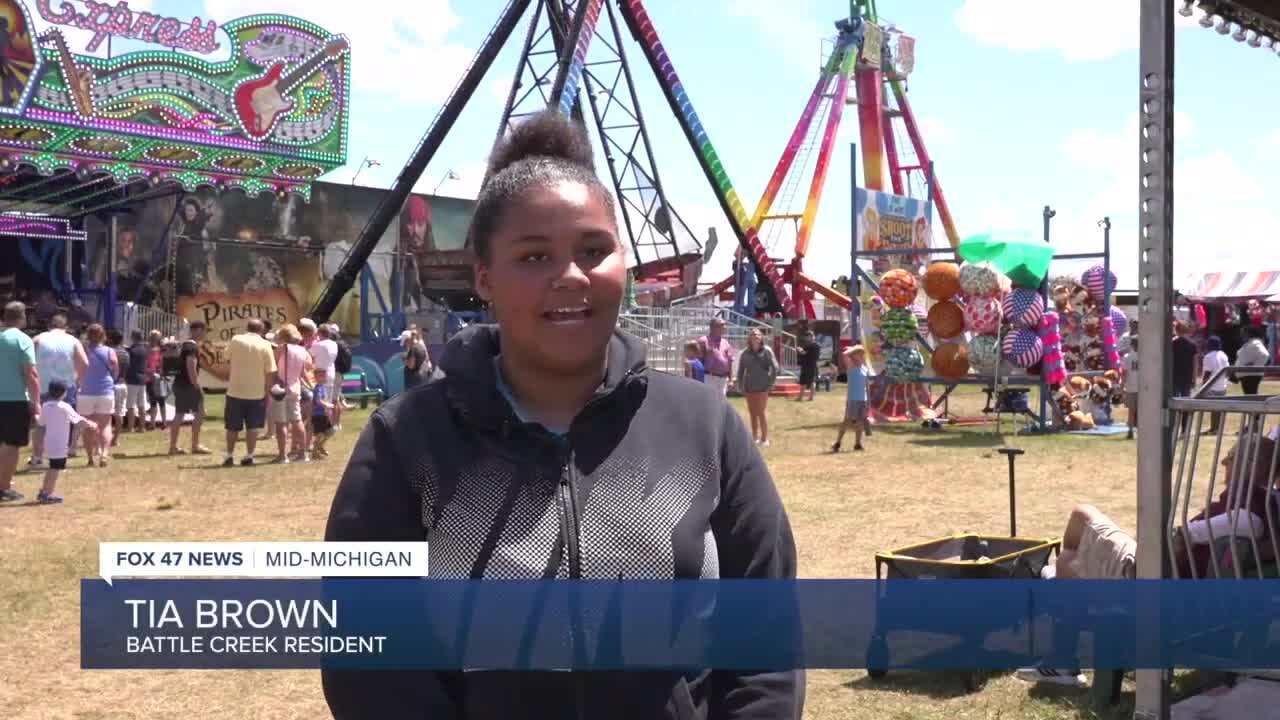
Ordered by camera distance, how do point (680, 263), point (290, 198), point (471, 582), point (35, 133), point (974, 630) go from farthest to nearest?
point (680, 263) → point (290, 198) → point (35, 133) → point (974, 630) → point (471, 582)

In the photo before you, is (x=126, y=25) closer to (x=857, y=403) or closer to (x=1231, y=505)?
(x=857, y=403)

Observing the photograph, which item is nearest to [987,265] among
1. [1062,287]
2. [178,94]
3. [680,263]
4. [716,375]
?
[1062,287]

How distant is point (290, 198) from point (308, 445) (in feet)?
60.9

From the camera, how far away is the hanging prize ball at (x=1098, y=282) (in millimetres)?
17375

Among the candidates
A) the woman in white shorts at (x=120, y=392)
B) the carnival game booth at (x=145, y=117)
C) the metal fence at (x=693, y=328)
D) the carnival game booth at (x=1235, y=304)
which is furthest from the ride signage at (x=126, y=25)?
the carnival game booth at (x=1235, y=304)

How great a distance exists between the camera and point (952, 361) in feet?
56.6

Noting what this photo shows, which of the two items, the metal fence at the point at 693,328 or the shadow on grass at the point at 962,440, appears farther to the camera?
the metal fence at the point at 693,328

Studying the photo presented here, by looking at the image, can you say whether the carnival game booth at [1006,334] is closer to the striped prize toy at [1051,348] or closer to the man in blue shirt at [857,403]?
the striped prize toy at [1051,348]

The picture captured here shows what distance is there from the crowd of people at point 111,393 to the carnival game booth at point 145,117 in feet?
18.3

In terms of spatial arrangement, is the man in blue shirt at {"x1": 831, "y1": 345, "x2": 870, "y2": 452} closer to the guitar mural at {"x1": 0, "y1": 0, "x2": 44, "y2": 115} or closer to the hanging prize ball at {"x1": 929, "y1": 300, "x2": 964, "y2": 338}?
the hanging prize ball at {"x1": 929, "y1": 300, "x2": 964, "y2": 338}

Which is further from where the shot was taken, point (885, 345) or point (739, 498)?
point (885, 345)

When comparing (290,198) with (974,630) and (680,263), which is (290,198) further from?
(974,630)

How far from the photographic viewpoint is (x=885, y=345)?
18.5 meters

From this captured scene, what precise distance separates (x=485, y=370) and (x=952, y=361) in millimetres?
16023
